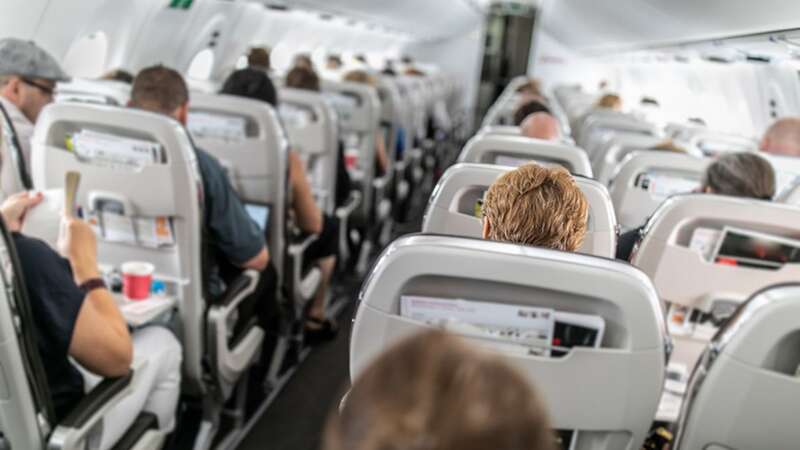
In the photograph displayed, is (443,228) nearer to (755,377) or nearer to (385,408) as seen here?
(755,377)

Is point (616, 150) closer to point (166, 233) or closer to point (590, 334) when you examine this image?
point (166, 233)

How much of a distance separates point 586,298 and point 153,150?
5.62 ft

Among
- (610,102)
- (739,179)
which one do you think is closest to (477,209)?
(739,179)

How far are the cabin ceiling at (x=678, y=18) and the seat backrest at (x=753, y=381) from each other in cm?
254

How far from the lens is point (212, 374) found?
9.61 ft

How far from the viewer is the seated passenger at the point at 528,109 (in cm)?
503

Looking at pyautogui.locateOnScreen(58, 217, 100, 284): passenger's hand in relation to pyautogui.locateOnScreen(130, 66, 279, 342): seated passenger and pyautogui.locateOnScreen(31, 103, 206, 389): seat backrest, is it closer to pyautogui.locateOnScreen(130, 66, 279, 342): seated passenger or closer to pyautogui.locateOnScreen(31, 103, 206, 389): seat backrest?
pyautogui.locateOnScreen(31, 103, 206, 389): seat backrest

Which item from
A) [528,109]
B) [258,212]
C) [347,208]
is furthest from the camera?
[528,109]

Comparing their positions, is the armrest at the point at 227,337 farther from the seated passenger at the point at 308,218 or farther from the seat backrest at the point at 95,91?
the seat backrest at the point at 95,91

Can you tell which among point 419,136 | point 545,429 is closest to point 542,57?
point 419,136

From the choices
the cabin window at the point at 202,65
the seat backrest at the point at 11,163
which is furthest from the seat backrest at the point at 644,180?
the cabin window at the point at 202,65

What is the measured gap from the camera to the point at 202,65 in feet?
29.9

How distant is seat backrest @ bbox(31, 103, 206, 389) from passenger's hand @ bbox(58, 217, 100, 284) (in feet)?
1.19

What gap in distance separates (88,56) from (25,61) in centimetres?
310
